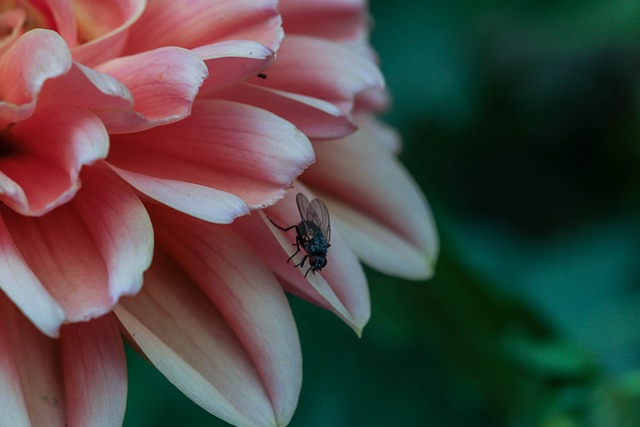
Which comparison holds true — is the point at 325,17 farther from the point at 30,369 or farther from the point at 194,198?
the point at 30,369

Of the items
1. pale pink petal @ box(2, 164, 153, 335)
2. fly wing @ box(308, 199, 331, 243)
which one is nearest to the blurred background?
fly wing @ box(308, 199, 331, 243)

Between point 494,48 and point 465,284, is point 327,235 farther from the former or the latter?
point 494,48

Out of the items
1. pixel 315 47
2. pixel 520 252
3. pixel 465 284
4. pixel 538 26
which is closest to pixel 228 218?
pixel 315 47

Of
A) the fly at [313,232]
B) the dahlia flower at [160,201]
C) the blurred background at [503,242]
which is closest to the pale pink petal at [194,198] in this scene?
the dahlia flower at [160,201]

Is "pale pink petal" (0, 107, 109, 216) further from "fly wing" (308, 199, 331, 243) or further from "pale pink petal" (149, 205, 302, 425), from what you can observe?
"fly wing" (308, 199, 331, 243)

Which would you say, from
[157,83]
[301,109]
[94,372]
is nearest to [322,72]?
[301,109]

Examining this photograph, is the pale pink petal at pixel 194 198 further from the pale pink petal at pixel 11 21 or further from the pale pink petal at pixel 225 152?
the pale pink petal at pixel 11 21
